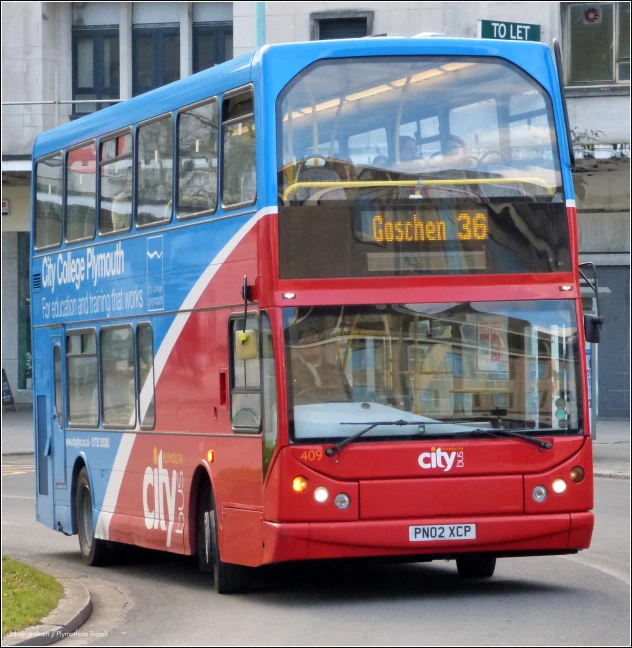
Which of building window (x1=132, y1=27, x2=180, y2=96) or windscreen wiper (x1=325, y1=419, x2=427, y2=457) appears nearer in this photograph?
windscreen wiper (x1=325, y1=419, x2=427, y2=457)

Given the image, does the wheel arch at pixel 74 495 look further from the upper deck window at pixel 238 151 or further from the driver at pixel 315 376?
the driver at pixel 315 376

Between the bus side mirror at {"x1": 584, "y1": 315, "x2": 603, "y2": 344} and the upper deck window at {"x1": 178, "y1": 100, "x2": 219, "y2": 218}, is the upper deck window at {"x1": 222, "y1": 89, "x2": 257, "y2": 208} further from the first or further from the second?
the bus side mirror at {"x1": 584, "y1": 315, "x2": 603, "y2": 344}

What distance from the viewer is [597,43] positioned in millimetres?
31328

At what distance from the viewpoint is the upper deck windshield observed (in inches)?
427

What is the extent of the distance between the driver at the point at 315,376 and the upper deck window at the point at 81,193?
15.3 feet

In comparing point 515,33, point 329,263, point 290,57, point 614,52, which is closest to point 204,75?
point 290,57

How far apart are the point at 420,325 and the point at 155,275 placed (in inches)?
120

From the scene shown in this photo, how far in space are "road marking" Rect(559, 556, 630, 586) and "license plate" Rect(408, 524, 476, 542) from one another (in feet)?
7.42

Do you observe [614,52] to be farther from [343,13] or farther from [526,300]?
[526,300]

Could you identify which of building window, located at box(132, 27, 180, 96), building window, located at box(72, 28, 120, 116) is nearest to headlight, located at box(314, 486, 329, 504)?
building window, located at box(132, 27, 180, 96)

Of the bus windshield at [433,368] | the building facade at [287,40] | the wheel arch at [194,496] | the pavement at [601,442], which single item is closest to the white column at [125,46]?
the building facade at [287,40]

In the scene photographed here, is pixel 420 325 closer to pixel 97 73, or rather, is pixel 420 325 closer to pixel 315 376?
pixel 315 376

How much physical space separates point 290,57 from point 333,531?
3.31 metres

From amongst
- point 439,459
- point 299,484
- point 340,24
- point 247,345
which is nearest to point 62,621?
point 299,484
